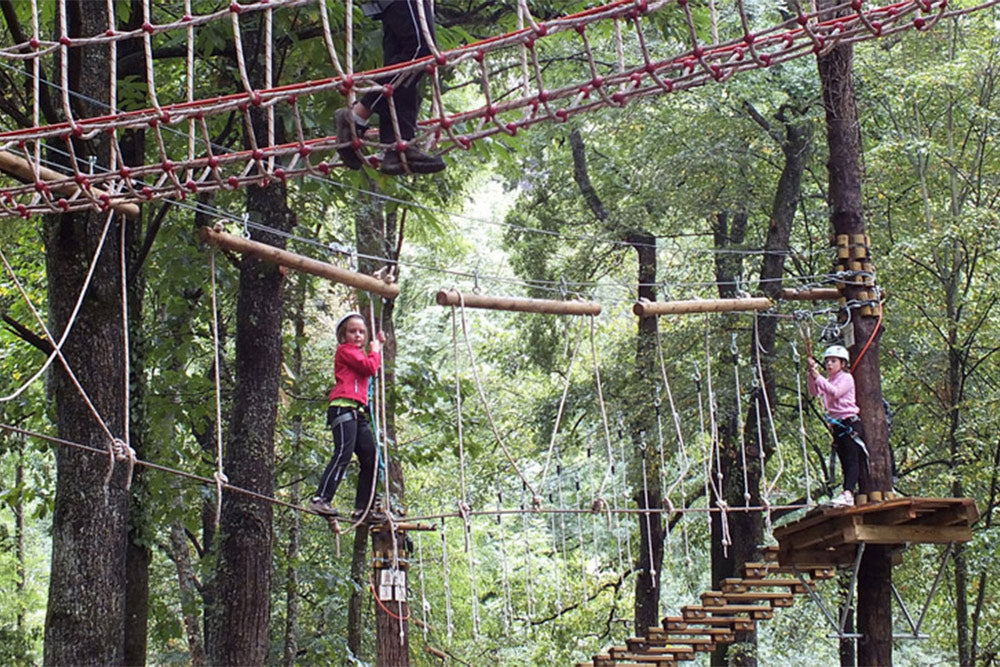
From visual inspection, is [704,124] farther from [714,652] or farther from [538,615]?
[538,615]

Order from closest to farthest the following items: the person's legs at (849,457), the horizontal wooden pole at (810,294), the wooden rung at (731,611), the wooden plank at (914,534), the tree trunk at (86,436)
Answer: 1. the tree trunk at (86,436)
2. the wooden plank at (914,534)
3. the person's legs at (849,457)
4. the horizontal wooden pole at (810,294)
5. the wooden rung at (731,611)

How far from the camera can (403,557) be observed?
854 centimetres

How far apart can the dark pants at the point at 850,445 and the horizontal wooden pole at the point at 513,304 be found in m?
1.53

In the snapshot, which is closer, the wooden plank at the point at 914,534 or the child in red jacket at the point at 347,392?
the child in red jacket at the point at 347,392

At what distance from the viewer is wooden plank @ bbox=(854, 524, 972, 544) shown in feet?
21.0

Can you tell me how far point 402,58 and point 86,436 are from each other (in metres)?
2.14

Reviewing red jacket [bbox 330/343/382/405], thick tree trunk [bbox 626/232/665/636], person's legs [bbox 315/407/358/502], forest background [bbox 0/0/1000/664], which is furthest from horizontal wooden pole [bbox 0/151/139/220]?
thick tree trunk [bbox 626/232/665/636]

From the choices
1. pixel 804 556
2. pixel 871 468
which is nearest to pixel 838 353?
pixel 871 468

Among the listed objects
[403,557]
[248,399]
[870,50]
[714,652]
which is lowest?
[714,652]

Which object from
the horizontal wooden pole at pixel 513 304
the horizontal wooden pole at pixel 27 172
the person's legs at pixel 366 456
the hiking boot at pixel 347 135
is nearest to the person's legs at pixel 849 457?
the horizontal wooden pole at pixel 513 304

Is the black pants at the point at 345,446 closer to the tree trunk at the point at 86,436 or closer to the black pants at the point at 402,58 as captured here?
the tree trunk at the point at 86,436

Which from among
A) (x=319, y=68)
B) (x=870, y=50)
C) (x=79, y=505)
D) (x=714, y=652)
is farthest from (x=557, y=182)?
(x=79, y=505)

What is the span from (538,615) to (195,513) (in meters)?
6.40

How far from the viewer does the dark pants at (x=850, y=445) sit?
6.69 meters
